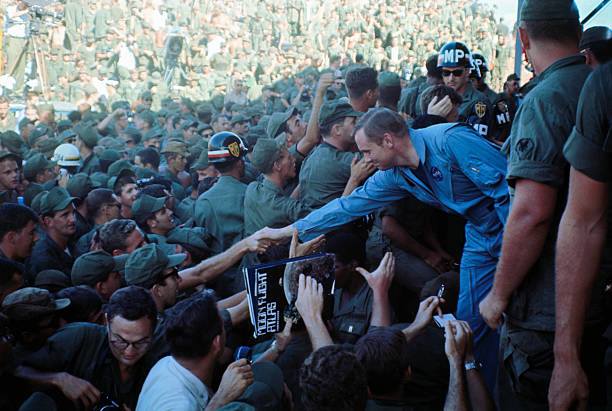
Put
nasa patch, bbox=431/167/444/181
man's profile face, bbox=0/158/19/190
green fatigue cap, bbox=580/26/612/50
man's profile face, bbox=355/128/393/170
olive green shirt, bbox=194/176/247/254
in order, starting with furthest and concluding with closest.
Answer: man's profile face, bbox=0/158/19/190, olive green shirt, bbox=194/176/247/254, green fatigue cap, bbox=580/26/612/50, man's profile face, bbox=355/128/393/170, nasa patch, bbox=431/167/444/181

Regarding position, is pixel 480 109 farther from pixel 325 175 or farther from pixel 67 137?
pixel 67 137

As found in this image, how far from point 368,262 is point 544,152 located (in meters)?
2.36

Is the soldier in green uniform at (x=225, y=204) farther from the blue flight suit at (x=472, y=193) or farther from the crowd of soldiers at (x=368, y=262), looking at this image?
the blue flight suit at (x=472, y=193)

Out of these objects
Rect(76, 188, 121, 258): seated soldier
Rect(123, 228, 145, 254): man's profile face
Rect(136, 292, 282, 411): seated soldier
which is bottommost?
Rect(76, 188, 121, 258): seated soldier

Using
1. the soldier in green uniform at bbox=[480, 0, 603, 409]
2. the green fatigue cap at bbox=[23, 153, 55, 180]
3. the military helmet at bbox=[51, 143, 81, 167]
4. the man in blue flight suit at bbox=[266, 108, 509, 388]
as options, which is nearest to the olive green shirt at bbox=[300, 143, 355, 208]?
the man in blue flight suit at bbox=[266, 108, 509, 388]

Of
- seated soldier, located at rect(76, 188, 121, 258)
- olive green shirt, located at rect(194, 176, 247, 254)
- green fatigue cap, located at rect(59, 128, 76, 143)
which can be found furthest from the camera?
green fatigue cap, located at rect(59, 128, 76, 143)

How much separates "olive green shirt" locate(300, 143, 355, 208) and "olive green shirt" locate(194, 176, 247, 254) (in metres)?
0.67

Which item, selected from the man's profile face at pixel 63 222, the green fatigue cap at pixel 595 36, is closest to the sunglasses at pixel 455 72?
the green fatigue cap at pixel 595 36

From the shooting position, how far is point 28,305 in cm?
357

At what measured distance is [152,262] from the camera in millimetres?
4297

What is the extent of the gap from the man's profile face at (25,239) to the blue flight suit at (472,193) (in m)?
2.63

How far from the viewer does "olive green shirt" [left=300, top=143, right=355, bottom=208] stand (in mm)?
5016

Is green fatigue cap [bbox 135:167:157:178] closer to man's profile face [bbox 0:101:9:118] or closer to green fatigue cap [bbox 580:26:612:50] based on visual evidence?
green fatigue cap [bbox 580:26:612:50]

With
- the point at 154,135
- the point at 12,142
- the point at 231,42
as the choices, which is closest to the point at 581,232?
the point at 12,142
